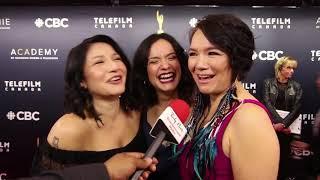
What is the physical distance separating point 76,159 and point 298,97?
297cm

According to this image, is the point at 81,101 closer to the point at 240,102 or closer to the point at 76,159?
the point at 76,159

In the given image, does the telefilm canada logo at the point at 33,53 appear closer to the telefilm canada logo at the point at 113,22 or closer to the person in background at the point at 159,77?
the telefilm canada logo at the point at 113,22

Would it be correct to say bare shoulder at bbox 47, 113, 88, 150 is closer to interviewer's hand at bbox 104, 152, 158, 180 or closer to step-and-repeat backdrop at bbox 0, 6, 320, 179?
interviewer's hand at bbox 104, 152, 158, 180

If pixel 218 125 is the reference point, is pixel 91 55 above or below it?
above

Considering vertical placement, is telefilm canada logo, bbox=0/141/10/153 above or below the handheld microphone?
below

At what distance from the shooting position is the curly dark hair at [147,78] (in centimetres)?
238

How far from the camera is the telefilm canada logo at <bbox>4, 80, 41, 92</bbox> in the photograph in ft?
14.0

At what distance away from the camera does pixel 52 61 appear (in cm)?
427

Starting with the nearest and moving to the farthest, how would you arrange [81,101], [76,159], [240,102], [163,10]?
[240,102] → [76,159] → [81,101] → [163,10]

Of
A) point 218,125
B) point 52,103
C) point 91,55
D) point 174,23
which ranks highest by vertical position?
point 174,23

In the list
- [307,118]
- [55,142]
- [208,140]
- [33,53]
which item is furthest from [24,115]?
[208,140]

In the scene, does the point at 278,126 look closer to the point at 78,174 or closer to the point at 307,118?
the point at 307,118

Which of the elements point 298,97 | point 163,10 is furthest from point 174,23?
point 298,97

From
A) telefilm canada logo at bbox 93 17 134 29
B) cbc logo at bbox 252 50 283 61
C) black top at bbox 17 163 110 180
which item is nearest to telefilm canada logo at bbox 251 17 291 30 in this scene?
cbc logo at bbox 252 50 283 61
